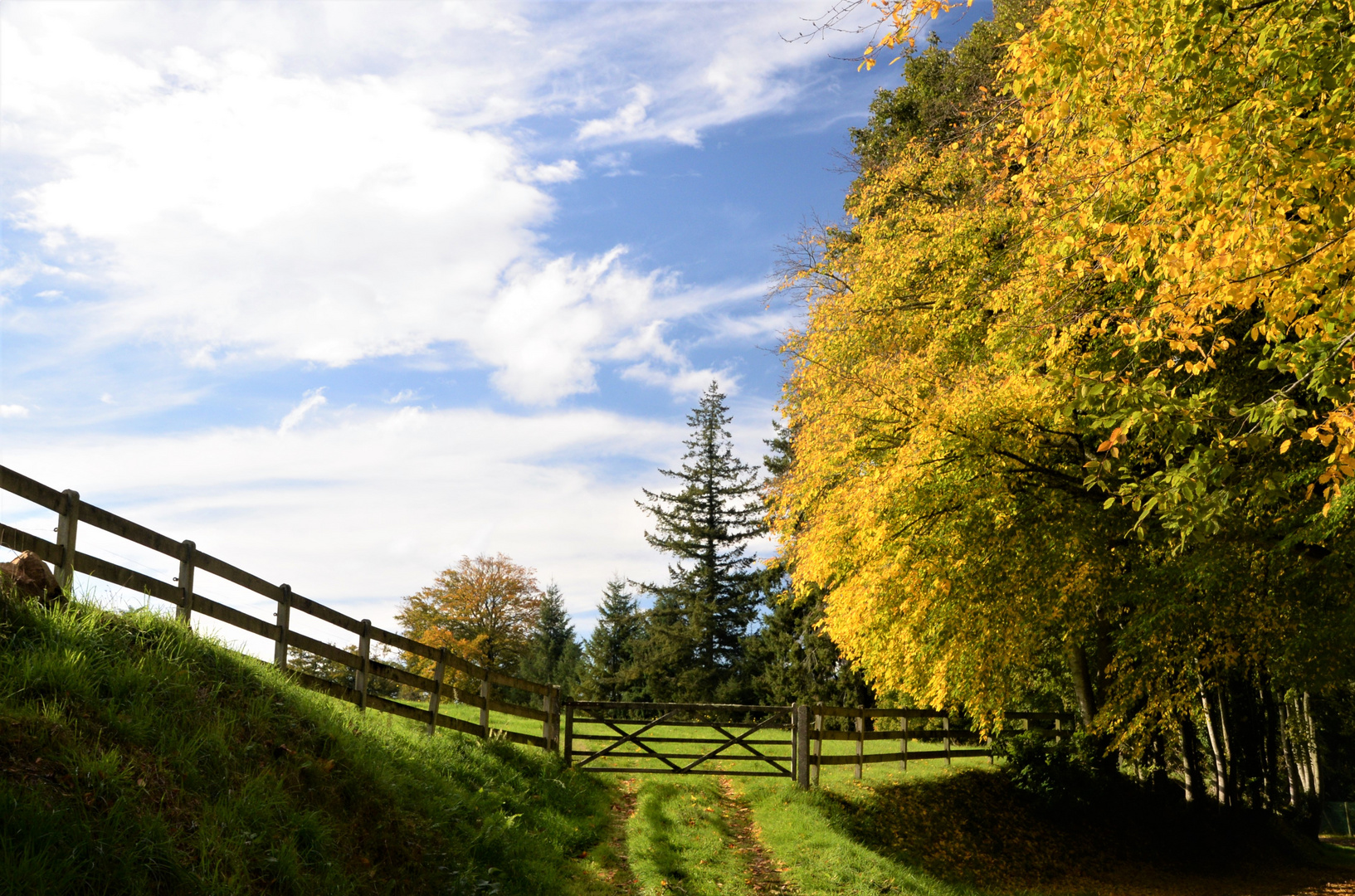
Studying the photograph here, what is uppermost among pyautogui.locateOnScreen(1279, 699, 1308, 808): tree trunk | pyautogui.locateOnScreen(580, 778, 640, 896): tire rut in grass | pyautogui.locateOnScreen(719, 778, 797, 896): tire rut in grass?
pyautogui.locateOnScreen(580, 778, 640, 896): tire rut in grass

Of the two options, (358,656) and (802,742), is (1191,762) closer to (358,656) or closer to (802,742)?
(802,742)

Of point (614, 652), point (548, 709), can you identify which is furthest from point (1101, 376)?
point (614, 652)

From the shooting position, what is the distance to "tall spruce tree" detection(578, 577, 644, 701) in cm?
4306

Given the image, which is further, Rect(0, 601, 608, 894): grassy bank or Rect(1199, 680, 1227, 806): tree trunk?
Rect(1199, 680, 1227, 806): tree trunk

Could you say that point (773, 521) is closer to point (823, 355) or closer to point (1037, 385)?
point (823, 355)

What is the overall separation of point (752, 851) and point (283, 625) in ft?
22.5

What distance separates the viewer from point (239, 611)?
8414 millimetres

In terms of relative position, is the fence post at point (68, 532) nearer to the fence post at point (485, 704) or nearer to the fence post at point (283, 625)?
the fence post at point (283, 625)

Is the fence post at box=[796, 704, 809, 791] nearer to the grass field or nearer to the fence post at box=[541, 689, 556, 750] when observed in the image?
the grass field

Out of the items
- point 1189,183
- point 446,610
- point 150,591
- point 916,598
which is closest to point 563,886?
point 150,591

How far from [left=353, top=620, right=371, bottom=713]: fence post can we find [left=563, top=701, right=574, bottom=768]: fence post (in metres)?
5.20

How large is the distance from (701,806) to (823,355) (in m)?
9.19

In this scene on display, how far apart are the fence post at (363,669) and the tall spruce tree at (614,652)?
33.2 m

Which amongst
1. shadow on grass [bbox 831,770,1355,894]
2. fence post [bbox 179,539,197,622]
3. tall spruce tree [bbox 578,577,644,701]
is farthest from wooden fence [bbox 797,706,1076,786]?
tall spruce tree [bbox 578,577,644,701]
